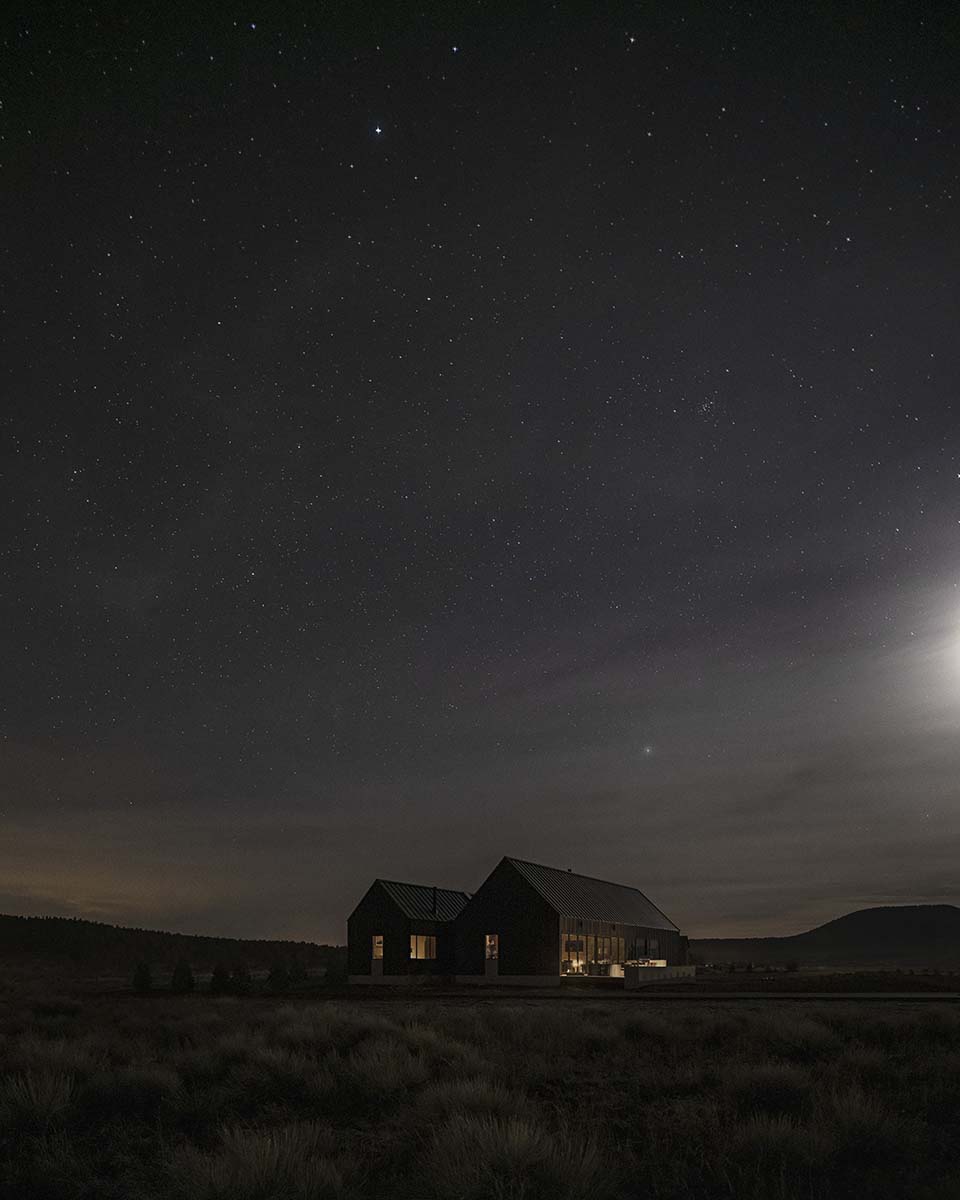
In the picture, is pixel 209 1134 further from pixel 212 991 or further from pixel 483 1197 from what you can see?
pixel 212 991

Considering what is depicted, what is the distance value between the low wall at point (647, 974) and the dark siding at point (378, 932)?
11395mm

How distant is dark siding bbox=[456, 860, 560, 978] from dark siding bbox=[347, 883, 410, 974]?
2.87 m

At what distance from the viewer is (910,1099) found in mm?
11641

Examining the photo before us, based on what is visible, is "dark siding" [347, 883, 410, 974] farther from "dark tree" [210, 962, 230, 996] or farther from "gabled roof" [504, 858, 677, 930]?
"dark tree" [210, 962, 230, 996]

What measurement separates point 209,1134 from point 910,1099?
27.7 feet

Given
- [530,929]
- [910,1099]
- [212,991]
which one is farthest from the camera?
[530,929]

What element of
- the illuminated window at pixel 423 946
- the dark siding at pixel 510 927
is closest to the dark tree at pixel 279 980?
the illuminated window at pixel 423 946

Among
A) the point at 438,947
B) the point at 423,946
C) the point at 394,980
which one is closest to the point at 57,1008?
the point at 394,980

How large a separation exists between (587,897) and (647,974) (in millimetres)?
8168

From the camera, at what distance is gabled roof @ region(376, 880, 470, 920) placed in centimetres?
4966

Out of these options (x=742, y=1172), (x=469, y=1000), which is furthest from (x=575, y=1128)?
(x=469, y=1000)

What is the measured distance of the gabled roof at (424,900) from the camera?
4966 centimetres

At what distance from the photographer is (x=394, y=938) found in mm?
48781

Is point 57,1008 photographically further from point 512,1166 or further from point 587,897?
point 587,897
